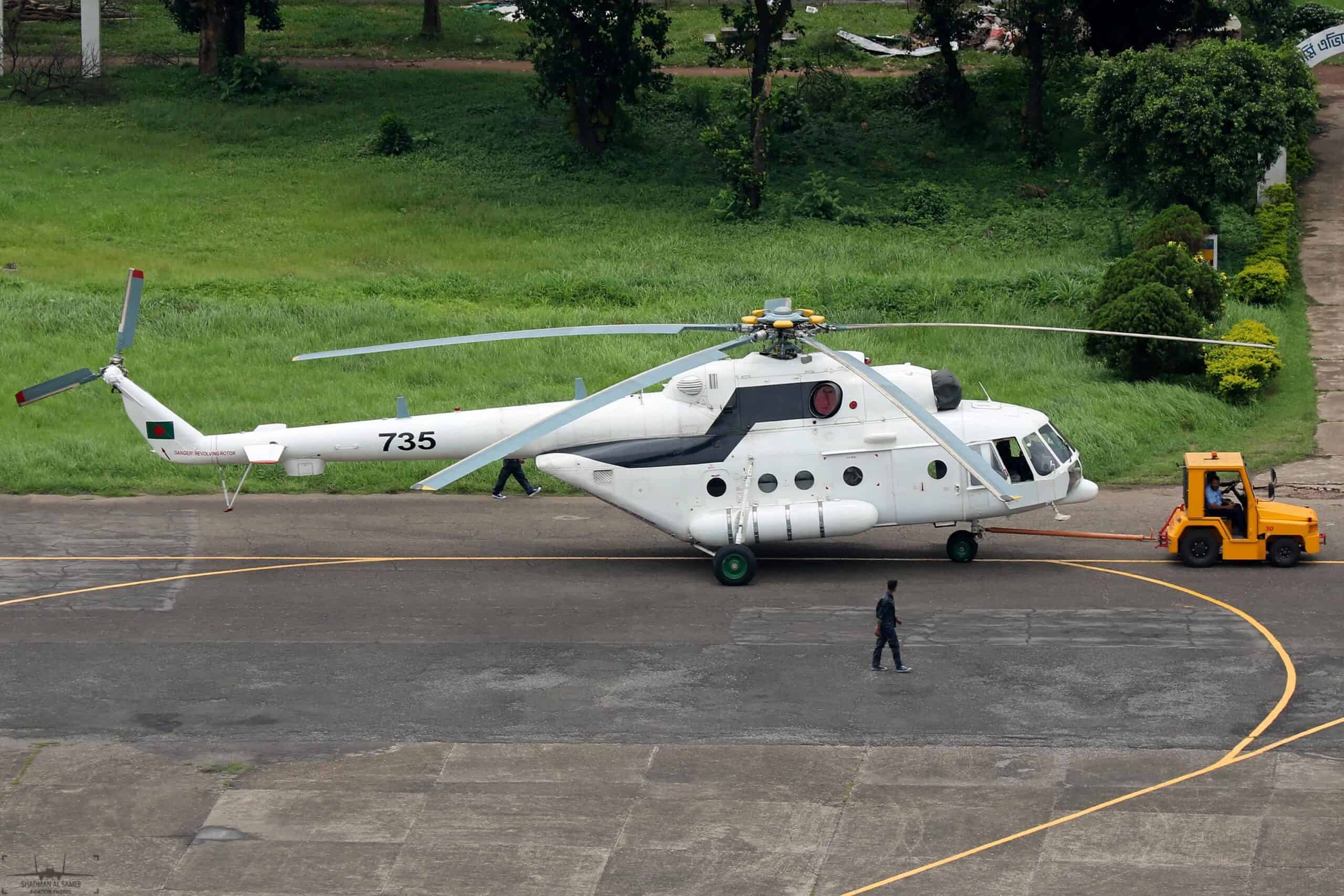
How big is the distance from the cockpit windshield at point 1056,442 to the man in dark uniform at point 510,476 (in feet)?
30.9

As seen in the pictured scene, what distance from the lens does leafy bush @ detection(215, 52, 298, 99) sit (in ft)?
202

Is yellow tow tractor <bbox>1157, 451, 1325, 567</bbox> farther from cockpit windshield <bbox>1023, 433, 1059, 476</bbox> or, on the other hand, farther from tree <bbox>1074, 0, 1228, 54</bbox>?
tree <bbox>1074, 0, 1228, 54</bbox>

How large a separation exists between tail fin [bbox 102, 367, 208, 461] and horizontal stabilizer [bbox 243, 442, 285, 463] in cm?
86

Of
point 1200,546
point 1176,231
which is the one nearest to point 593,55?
point 1176,231

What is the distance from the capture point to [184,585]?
25141 mm

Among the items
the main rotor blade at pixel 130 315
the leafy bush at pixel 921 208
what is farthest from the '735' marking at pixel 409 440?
the leafy bush at pixel 921 208

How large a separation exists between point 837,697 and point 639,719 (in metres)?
2.54

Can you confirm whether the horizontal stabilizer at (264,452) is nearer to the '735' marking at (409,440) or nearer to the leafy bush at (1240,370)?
the '735' marking at (409,440)

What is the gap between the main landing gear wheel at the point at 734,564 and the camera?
24250 millimetres

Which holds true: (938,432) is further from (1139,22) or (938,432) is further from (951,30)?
(1139,22)

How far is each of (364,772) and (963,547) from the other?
35.1 feet

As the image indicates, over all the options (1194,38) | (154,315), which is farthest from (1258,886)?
(1194,38)

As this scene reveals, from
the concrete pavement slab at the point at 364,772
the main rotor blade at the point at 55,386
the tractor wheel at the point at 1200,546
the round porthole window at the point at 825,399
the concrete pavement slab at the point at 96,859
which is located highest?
the round porthole window at the point at 825,399

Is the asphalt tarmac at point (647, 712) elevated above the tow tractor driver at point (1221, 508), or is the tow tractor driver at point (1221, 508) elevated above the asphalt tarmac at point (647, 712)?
the tow tractor driver at point (1221, 508)
